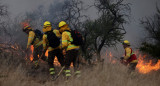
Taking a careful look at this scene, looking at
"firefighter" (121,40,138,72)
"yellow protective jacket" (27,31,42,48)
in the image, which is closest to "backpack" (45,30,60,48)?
"yellow protective jacket" (27,31,42,48)

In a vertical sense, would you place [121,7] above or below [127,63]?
above

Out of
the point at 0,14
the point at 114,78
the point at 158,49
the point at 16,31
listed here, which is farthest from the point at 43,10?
the point at 114,78

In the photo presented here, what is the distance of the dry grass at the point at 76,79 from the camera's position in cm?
513

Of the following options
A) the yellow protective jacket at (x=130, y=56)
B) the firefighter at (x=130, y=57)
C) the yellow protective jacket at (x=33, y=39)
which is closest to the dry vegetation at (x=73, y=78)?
the firefighter at (x=130, y=57)

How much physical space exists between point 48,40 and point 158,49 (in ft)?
20.1

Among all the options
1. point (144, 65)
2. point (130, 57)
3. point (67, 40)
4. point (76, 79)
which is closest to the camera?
point (76, 79)

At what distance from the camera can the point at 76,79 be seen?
5430mm

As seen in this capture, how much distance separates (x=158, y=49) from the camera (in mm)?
9180

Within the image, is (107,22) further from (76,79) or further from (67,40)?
(76,79)

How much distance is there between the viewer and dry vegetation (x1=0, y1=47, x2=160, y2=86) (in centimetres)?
518

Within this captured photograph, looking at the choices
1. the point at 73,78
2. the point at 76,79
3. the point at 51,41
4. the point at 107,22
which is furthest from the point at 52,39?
the point at 107,22

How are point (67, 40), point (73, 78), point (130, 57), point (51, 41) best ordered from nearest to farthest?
point (73, 78)
point (67, 40)
point (51, 41)
point (130, 57)

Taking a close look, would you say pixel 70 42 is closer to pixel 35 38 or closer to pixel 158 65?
pixel 35 38

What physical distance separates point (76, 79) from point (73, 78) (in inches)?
9.3
